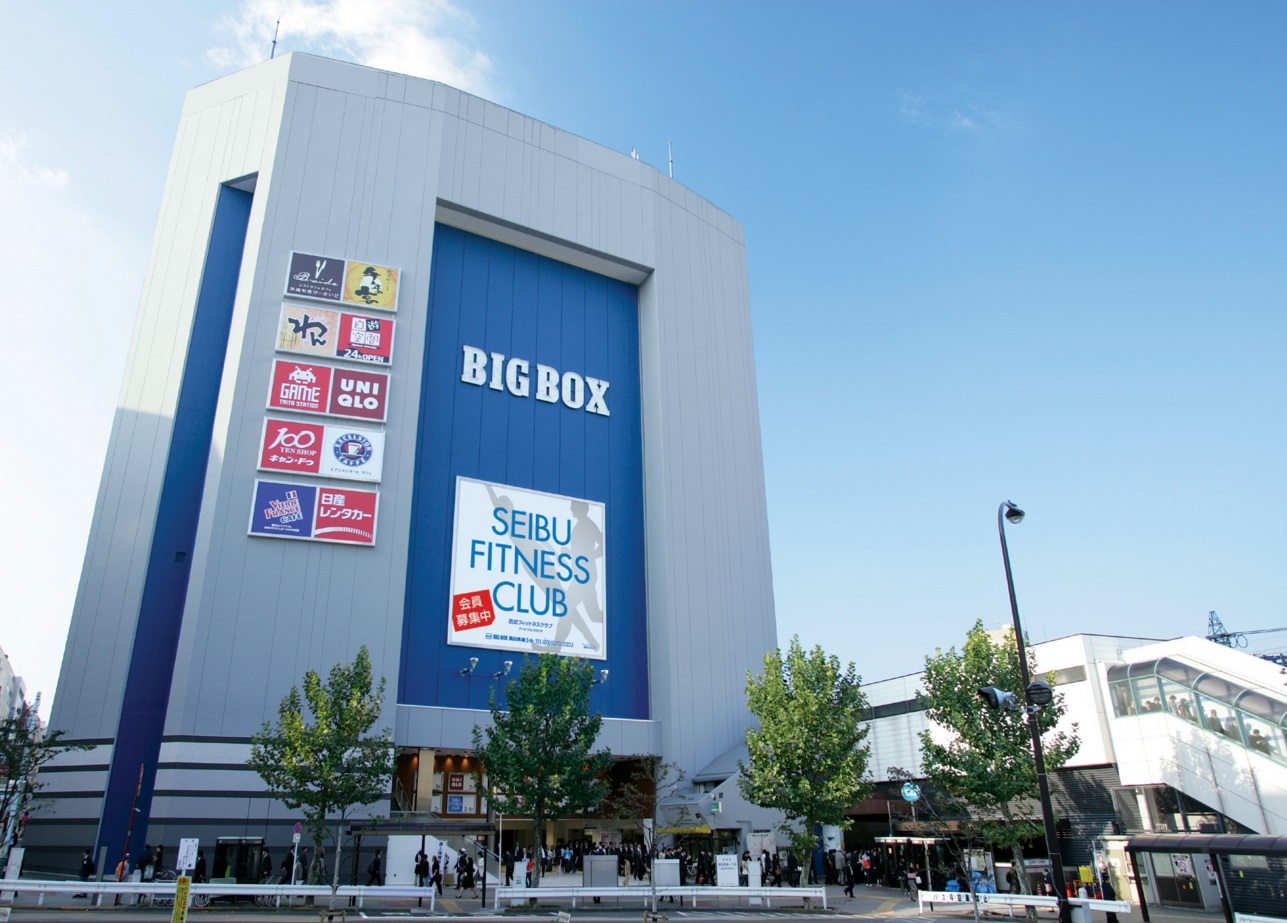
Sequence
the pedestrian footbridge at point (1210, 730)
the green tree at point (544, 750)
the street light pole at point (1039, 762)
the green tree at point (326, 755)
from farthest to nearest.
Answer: the green tree at point (544, 750), the pedestrian footbridge at point (1210, 730), the green tree at point (326, 755), the street light pole at point (1039, 762)

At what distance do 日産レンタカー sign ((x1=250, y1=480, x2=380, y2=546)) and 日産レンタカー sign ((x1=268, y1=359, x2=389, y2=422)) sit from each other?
328 cm

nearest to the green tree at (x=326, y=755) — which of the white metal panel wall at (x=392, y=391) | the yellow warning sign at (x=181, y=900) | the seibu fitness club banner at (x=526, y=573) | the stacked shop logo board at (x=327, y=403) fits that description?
the white metal panel wall at (x=392, y=391)

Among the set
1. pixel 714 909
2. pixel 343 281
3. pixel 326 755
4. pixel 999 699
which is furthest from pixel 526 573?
pixel 999 699

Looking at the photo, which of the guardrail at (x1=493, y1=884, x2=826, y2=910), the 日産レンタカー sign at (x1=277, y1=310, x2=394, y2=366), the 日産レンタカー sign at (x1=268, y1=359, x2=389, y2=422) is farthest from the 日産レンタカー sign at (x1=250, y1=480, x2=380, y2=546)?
the guardrail at (x1=493, y1=884, x2=826, y2=910)

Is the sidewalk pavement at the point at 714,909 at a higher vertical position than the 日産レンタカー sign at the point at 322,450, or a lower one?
lower

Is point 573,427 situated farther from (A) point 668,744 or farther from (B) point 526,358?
(A) point 668,744

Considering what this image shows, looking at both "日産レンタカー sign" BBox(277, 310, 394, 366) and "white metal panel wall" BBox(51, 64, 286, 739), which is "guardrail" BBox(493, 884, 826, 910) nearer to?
"white metal panel wall" BBox(51, 64, 286, 739)

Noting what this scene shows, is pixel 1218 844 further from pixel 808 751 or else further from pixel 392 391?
pixel 392 391

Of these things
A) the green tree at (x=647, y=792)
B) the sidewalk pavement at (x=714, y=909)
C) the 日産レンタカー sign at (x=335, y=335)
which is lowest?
the sidewalk pavement at (x=714, y=909)

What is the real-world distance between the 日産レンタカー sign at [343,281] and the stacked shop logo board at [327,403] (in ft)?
0.14

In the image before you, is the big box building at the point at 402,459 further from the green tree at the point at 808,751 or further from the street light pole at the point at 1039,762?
the street light pole at the point at 1039,762

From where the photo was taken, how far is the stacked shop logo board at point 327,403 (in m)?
34.3

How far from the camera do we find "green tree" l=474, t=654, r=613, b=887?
1209 inches

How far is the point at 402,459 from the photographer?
36.9m
